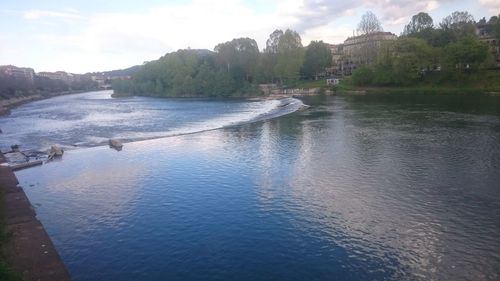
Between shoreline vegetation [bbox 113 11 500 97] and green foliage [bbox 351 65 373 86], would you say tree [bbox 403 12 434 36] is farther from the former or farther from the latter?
green foliage [bbox 351 65 373 86]

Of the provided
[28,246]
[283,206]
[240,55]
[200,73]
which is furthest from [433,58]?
[28,246]

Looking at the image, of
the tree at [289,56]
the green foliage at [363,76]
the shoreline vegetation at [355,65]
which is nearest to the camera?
the shoreline vegetation at [355,65]

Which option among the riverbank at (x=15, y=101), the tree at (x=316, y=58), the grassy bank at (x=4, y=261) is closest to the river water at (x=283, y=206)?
the grassy bank at (x=4, y=261)

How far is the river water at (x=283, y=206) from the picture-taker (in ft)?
48.3

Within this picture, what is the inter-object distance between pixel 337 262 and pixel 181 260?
5833mm

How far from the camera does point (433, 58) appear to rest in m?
82.8

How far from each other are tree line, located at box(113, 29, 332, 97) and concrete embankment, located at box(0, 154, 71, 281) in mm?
96577

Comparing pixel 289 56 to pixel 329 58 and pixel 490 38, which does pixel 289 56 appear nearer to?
pixel 329 58

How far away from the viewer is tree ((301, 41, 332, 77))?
117375 mm

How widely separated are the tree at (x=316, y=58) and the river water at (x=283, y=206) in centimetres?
7905

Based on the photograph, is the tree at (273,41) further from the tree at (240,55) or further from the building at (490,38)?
the building at (490,38)

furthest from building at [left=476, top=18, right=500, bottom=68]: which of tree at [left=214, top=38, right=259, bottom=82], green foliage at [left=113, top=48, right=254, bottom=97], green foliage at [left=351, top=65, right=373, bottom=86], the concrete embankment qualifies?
the concrete embankment

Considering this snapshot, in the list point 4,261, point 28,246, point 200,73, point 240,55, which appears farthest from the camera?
point 240,55

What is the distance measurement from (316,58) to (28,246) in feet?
357
